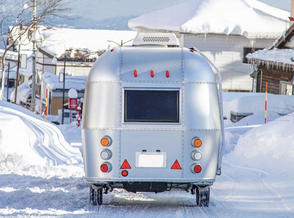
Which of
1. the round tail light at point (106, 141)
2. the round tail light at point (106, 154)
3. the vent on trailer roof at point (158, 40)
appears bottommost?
the round tail light at point (106, 154)

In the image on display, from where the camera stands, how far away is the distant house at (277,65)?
2624cm

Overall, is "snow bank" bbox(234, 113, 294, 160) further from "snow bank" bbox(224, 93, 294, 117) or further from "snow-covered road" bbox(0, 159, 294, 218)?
"snow bank" bbox(224, 93, 294, 117)

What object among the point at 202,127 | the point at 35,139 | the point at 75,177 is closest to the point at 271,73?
the point at 35,139

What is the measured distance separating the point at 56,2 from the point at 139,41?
14.8 meters

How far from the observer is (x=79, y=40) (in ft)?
218

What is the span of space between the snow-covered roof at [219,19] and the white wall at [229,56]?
27.5 inches

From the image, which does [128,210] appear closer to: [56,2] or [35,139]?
[35,139]

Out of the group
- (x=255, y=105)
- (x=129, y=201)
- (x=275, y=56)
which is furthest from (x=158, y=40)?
(x=275, y=56)

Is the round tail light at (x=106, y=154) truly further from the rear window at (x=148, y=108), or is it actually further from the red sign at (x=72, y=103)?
the red sign at (x=72, y=103)

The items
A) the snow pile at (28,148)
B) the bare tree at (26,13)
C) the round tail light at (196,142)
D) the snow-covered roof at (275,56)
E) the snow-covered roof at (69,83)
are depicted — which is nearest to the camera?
the round tail light at (196,142)

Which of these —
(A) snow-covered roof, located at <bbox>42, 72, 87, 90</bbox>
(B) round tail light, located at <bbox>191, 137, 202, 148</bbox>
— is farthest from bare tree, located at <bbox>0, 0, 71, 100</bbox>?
(A) snow-covered roof, located at <bbox>42, 72, 87, 90</bbox>

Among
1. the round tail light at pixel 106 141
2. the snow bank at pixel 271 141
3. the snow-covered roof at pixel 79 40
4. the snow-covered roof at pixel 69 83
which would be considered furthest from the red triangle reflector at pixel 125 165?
the snow-covered roof at pixel 79 40

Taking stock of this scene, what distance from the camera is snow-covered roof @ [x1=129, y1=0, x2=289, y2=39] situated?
41.2 metres

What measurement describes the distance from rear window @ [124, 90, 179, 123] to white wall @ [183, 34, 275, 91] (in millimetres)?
33290
